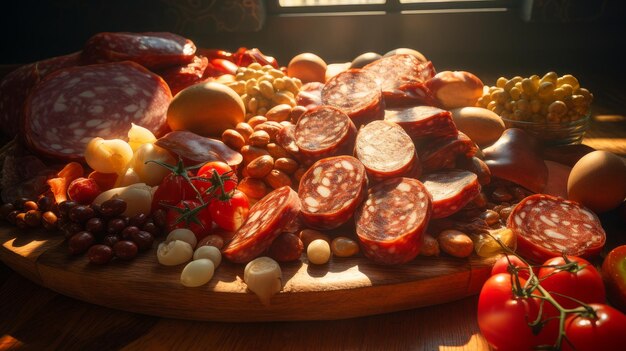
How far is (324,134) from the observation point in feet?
4.38

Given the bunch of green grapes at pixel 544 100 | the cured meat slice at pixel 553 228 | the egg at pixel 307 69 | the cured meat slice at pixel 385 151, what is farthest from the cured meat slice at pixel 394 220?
the egg at pixel 307 69

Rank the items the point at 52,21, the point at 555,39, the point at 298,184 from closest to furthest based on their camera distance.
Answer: the point at 298,184, the point at 555,39, the point at 52,21

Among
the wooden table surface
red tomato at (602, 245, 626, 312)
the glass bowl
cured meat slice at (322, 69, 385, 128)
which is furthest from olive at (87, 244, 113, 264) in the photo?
the glass bowl

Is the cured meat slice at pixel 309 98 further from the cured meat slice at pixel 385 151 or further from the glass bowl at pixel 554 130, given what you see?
the glass bowl at pixel 554 130

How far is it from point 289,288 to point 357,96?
2.24 feet

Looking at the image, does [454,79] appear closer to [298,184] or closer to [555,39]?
[298,184]

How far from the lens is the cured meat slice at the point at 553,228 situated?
3.54ft

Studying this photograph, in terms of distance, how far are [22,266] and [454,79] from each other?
1.33 metres

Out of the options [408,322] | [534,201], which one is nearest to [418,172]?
[534,201]

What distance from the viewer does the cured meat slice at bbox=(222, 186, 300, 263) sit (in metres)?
1.06

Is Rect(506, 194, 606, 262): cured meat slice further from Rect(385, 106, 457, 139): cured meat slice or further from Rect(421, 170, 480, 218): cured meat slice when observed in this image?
Rect(385, 106, 457, 139): cured meat slice

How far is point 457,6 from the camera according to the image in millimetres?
2730

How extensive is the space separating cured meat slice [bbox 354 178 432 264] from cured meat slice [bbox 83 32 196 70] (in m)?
1.08

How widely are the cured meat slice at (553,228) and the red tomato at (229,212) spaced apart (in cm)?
65
